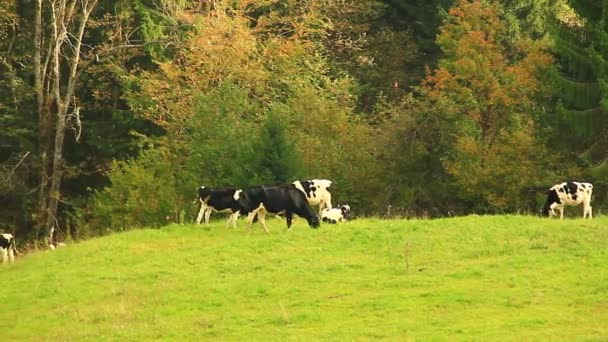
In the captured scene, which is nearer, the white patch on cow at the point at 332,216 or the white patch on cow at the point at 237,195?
the white patch on cow at the point at 237,195

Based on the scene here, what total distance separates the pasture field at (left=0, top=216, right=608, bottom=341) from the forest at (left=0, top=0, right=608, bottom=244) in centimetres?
869

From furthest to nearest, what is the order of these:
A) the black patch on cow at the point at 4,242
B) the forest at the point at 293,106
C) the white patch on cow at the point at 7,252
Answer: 1. the forest at the point at 293,106
2. the black patch on cow at the point at 4,242
3. the white patch on cow at the point at 7,252

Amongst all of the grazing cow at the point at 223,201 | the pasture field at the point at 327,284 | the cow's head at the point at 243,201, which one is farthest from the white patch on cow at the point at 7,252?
the cow's head at the point at 243,201

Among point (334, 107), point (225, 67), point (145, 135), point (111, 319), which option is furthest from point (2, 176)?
point (111, 319)

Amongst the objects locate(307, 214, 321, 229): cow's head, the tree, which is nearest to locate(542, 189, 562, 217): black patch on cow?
locate(307, 214, 321, 229): cow's head

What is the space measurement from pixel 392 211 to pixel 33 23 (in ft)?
63.4

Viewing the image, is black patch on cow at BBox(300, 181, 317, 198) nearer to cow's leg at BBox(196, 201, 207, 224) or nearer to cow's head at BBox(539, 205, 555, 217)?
cow's leg at BBox(196, 201, 207, 224)

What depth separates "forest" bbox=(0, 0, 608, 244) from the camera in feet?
120

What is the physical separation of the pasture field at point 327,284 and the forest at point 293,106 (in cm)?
869

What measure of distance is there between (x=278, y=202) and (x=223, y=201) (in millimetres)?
2047

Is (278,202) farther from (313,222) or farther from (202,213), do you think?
(202,213)

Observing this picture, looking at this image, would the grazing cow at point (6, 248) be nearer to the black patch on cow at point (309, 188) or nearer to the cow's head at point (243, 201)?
the cow's head at point (243, 201)

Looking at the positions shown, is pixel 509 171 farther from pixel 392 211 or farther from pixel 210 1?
pixel 210 1

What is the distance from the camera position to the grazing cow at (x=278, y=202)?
1004 inches
